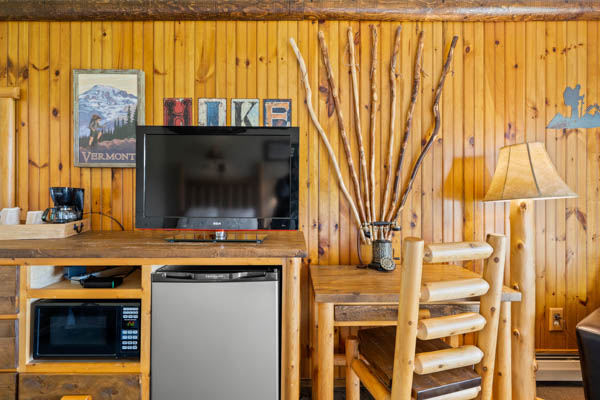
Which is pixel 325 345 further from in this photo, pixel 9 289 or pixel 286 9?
pixel 286 9

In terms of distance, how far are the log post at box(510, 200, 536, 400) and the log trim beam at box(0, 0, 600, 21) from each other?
1.27 m

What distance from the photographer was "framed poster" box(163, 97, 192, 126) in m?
2.01

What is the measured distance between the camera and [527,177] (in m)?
1.70

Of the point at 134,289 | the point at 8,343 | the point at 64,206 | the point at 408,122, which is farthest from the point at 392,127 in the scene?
the point at 8,343

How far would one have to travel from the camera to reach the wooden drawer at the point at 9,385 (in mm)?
→ 1403

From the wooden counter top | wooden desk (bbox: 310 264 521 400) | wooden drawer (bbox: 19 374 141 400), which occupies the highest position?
the wooden counter top

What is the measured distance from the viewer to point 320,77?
6.63 ft

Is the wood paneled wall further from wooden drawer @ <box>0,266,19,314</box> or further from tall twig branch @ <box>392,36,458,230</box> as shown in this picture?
wooden drawer @ <box>0,266,19,314</box>

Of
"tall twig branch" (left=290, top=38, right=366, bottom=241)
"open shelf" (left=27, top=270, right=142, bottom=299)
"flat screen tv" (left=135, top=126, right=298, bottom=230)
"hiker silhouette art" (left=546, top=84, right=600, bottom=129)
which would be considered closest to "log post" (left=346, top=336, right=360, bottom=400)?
A: "flat screen tv" (left=135, top=126, right=298, bottom=230)

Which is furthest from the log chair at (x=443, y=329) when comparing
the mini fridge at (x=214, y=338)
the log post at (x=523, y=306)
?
the log post at (x=523, y=306)

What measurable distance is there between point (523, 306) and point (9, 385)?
260 cm

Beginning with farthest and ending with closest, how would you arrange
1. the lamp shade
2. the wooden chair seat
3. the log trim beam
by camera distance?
the log trim beam < the lamp shade < the wooden chair seat

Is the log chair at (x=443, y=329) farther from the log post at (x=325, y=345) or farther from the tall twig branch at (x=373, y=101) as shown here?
the tall twig branch at (x=373, y=101)

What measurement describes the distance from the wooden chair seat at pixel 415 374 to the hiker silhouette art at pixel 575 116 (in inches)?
68.9
